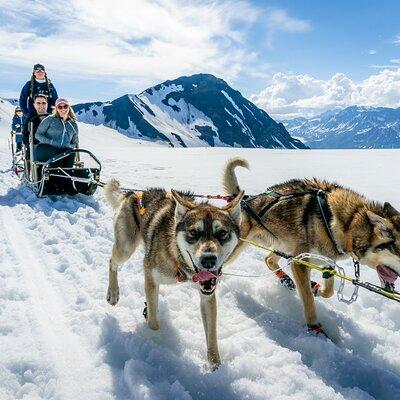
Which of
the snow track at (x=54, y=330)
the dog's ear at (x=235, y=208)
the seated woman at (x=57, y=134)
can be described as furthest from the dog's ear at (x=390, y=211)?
the seated woman at (x=57, y=134)

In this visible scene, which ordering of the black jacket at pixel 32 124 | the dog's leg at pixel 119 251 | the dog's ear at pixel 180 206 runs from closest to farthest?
1. the dog's ear at pixel 180 206
2. the dog's leg at pixel 119 251
3. the black jacket at pixel 32 124

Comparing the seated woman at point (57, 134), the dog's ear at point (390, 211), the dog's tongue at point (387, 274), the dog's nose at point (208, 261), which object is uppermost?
the seated woman at point (57, 134)

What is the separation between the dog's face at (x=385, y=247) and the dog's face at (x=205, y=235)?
4.18 feet

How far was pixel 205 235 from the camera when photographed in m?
3.37

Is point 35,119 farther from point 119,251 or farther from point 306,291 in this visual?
point 306,291

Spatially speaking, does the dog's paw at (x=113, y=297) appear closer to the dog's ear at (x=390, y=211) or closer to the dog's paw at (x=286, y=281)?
the dog's paw at (x=286, y=281)

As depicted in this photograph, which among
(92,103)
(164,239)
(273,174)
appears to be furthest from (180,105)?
(164,239)

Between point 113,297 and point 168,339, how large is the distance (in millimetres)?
829

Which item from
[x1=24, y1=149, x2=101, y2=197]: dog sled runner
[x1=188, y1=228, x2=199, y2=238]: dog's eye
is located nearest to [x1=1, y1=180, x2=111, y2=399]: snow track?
[x1=188, y1=228, x2=199, y2=238]: dog's eye

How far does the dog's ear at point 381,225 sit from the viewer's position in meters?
3.76

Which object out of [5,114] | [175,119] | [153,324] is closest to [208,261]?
[153,324]

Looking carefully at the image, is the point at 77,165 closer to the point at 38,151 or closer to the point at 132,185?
the point at 38,151

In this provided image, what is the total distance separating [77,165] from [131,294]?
18.9 ft

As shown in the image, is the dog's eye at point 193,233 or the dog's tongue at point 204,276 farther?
the dog's eye at point 193,233
